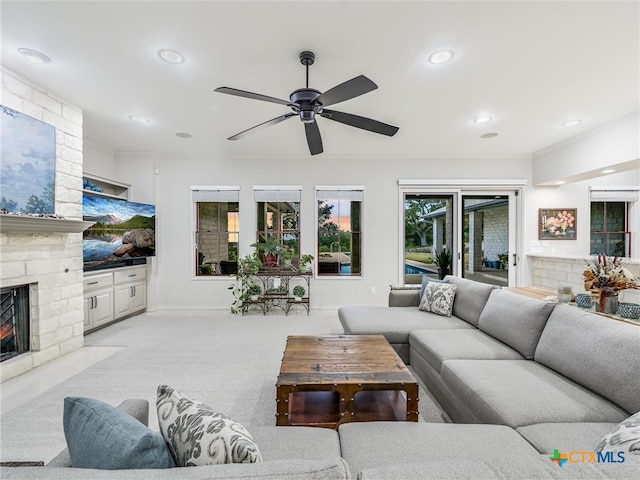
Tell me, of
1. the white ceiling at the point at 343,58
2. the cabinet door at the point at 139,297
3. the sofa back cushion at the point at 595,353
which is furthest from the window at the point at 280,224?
the sofa back cushion at the point at 595,353

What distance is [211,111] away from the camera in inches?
142

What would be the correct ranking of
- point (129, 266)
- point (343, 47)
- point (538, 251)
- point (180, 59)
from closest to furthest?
point (343, 47), point (180, 59), point (129, 266), point (538, 251)

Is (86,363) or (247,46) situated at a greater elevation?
(247,46)

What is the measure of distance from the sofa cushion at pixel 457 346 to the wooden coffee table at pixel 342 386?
0.35 m

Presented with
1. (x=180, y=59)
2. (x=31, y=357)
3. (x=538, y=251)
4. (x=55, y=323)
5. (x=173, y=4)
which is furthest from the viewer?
(x=538, y=251)

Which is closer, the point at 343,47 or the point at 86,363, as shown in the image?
the point at 343,47

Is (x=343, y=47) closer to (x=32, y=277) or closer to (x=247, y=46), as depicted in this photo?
(x=247, y=46)

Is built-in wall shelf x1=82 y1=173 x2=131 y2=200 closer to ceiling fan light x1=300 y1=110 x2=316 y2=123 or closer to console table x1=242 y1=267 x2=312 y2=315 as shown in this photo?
console table x1=242 y1=267 x2=312 y2=315

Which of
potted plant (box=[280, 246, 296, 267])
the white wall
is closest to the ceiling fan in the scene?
the white wall

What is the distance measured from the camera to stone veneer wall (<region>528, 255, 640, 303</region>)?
4348 millimetres

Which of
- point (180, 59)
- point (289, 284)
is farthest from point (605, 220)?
point (180, 59)

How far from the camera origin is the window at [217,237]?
5.56 metres

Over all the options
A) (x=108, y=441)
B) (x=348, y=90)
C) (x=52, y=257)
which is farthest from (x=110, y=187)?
(x=108, y=441)

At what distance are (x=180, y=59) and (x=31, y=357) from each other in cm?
316
